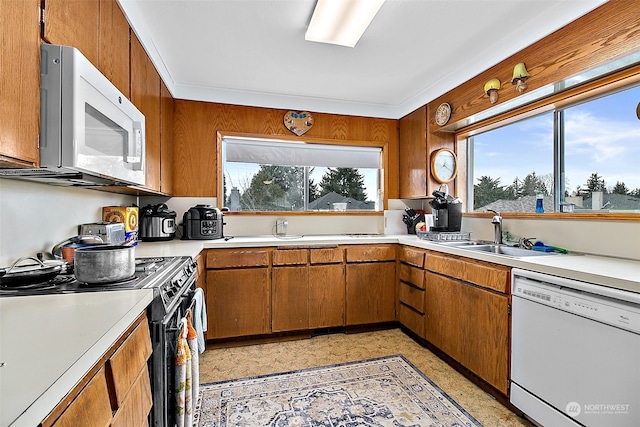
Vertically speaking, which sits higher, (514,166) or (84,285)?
(514,166)

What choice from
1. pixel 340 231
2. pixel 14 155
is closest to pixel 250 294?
pixel 340 231

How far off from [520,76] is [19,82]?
99.2 inches

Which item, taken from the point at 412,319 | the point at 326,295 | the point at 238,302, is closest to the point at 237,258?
the point at 238,302

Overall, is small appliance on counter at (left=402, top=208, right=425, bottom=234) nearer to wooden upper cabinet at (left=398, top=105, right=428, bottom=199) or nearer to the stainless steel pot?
wooden upper cabinet at (left=398, top=105, right=428, bottom=199)

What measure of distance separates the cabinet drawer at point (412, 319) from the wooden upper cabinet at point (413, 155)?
1.13 m

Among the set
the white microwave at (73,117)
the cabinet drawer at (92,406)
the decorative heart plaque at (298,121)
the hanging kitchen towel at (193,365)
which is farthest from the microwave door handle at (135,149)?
A: the decorative heart plaque at (298,121)

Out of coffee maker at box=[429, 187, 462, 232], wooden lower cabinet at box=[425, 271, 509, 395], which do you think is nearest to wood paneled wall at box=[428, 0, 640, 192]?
coffee maker at box=[429, 187, 462, 232]

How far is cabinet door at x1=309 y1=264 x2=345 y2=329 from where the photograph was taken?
9.38 ft

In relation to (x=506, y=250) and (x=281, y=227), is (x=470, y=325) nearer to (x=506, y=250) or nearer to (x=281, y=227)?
(x=506, y=250)

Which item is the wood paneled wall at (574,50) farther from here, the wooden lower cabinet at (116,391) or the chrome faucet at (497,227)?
the wooden lower cabinet at (116,391)

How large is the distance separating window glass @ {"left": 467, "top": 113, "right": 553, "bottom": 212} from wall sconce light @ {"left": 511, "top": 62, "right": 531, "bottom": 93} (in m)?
0.45

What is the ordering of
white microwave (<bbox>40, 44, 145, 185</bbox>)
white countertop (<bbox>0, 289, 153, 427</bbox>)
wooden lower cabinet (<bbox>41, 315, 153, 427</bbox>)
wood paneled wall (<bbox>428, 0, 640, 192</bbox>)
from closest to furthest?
white countertop (<bbox>0, 289, 153, 427</bbox>) < wooden lower cabinet (<bbox>41, 315, 153, 427</bbox>) < white microwave (<bbox>40, 44, 145, 185</bbox>) < wood paneled wall (<bbox>428, 0, 640, 192</bbox>)

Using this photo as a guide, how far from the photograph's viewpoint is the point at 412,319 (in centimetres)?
280

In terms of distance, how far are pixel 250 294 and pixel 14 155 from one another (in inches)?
79.2
